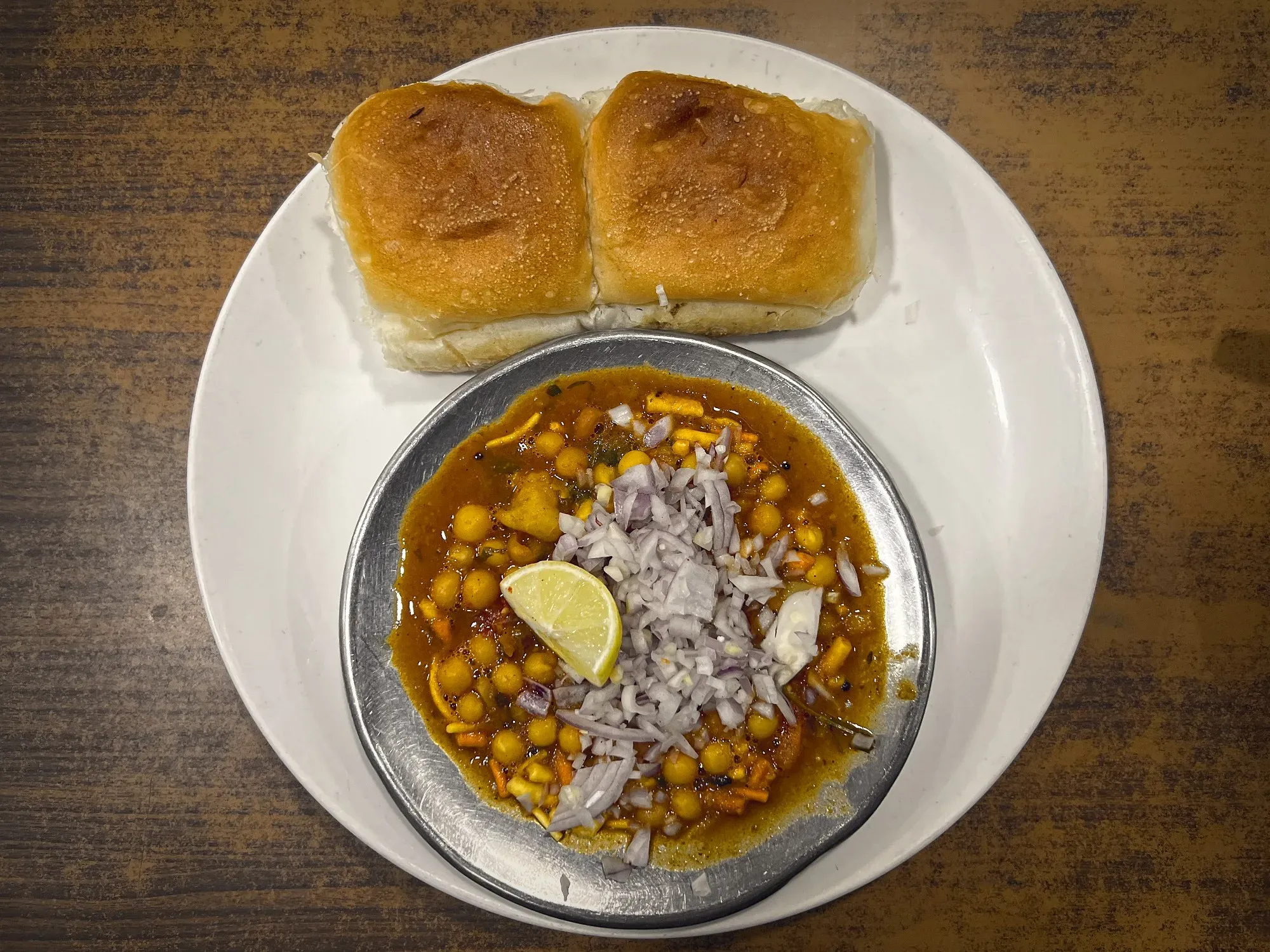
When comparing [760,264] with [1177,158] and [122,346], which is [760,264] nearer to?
[1177,158]

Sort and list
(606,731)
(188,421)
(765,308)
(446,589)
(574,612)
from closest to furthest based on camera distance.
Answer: (574,612) < (606,731) < (446,589) < (765,308) < (188,421)

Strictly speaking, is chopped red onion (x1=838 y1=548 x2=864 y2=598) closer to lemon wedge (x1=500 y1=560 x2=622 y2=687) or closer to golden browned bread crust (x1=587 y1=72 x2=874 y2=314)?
lemon wedge (x1=500 y1=560 x2=622 y2=687)

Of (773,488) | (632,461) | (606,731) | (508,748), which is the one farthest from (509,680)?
(773,488)

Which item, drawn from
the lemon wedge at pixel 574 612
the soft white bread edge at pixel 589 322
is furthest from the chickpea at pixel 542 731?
the soft white bread edge at pixel 589 322

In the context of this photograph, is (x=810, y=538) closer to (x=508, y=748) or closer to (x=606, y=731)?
(x=606, y=731)

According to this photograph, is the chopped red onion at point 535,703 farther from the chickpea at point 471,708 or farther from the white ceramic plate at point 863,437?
the white ceramic plate at point 863,437
